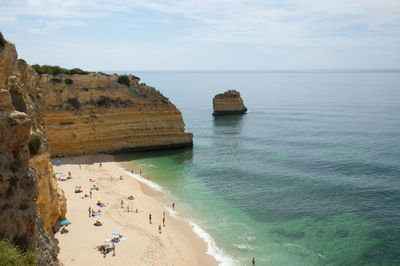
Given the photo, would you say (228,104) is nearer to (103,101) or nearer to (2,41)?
(103,101)

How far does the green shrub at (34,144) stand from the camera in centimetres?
1817

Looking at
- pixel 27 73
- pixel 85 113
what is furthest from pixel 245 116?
pixel 27 73

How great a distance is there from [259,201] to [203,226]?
286 inches

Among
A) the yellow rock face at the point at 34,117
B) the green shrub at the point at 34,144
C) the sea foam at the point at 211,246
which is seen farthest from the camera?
the sea foam at the point at 211,246

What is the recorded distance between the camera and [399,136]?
177ft

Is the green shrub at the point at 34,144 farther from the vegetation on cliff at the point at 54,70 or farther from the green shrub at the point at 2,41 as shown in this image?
the vegetation on cliff at the point at 54,70

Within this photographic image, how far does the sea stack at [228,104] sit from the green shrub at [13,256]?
275ft

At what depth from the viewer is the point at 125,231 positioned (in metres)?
25.3

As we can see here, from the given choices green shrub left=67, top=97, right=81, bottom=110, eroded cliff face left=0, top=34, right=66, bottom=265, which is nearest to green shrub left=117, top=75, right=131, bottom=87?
green shrub left=67, top=97, right=81, bottom=110

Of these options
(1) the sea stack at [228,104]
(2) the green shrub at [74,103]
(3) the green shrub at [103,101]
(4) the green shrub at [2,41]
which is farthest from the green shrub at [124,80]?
(1) the sea stack at [228,104]

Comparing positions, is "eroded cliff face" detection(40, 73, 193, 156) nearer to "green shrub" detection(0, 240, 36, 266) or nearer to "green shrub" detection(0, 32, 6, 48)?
"green shrub" detection(0, 32, 6, 48)

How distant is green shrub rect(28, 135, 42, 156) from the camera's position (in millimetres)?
18172

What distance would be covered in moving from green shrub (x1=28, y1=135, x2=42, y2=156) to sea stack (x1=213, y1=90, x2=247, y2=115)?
76.0m

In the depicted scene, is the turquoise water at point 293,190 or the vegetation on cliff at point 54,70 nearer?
the turquoise water at point 293,190
